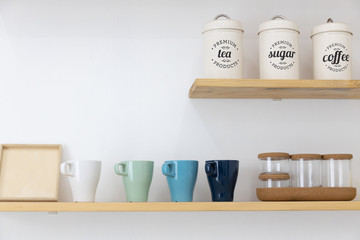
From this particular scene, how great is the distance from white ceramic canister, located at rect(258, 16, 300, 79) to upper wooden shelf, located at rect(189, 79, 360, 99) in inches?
1.3

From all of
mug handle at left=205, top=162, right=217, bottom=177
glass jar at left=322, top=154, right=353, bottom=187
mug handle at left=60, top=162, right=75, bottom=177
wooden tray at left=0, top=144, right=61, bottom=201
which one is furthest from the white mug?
glass jar at left=322, top=154, right=353, bottom=187

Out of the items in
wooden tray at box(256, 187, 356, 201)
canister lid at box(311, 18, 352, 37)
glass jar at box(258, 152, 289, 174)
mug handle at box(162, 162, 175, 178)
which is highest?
canister lid at box(311, 18, 352, 37)

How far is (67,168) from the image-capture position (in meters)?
1.31

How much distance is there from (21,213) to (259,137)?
687mm

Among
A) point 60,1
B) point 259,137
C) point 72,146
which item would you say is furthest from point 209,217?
point 60,1

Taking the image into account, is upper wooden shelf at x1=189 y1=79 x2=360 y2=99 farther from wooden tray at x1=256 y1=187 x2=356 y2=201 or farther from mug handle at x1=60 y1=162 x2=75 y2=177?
mug handle at x1=60 y1=162 x2=75 y2=177

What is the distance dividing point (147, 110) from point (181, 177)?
25cm

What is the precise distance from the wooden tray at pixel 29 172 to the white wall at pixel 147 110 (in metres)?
0.03

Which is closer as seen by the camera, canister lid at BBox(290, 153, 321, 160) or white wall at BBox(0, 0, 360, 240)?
canister lid at BBox(290, 153, 321, 160)

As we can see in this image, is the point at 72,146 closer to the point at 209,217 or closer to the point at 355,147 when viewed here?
the point at 209,217

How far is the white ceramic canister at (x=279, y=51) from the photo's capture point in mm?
1339

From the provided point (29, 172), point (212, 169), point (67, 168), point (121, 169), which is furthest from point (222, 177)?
point (29, 172)

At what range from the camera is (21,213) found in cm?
141

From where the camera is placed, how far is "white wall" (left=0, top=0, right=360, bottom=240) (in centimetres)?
144
